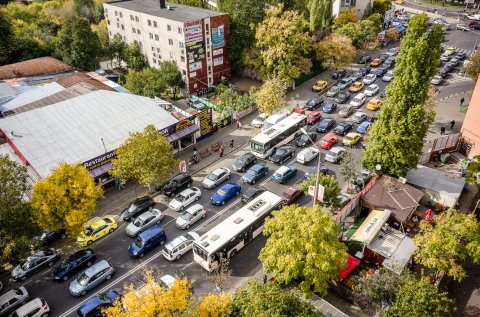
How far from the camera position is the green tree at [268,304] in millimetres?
22750

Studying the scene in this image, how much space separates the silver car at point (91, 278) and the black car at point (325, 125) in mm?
33856

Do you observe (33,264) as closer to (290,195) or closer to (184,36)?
(290,195)

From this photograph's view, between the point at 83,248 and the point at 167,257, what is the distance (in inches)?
339

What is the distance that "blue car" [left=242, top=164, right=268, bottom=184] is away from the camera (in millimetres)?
42562

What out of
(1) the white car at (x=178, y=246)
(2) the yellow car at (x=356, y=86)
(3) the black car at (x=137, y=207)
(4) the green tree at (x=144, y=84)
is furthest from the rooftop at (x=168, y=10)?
(1) the white car at (x=178, y=246)

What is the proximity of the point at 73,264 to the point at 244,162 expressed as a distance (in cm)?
2194

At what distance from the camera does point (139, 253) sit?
33.3 metres

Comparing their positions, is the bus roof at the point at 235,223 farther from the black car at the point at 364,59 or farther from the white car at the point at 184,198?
the black car at the point at 364,59

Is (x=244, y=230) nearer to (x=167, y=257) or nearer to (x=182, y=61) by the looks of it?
(x=167, y=257)

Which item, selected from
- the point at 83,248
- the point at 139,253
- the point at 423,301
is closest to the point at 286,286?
the point at 423,301

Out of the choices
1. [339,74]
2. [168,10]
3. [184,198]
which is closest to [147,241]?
[184,198]

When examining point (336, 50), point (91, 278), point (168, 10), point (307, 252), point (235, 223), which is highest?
point (168, 10)

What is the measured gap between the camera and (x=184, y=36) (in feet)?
199

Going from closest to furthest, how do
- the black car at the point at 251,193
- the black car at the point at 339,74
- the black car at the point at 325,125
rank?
the black car at the point at 251,193
the black car at the point at 325,125
the black car at the point at 339,74
